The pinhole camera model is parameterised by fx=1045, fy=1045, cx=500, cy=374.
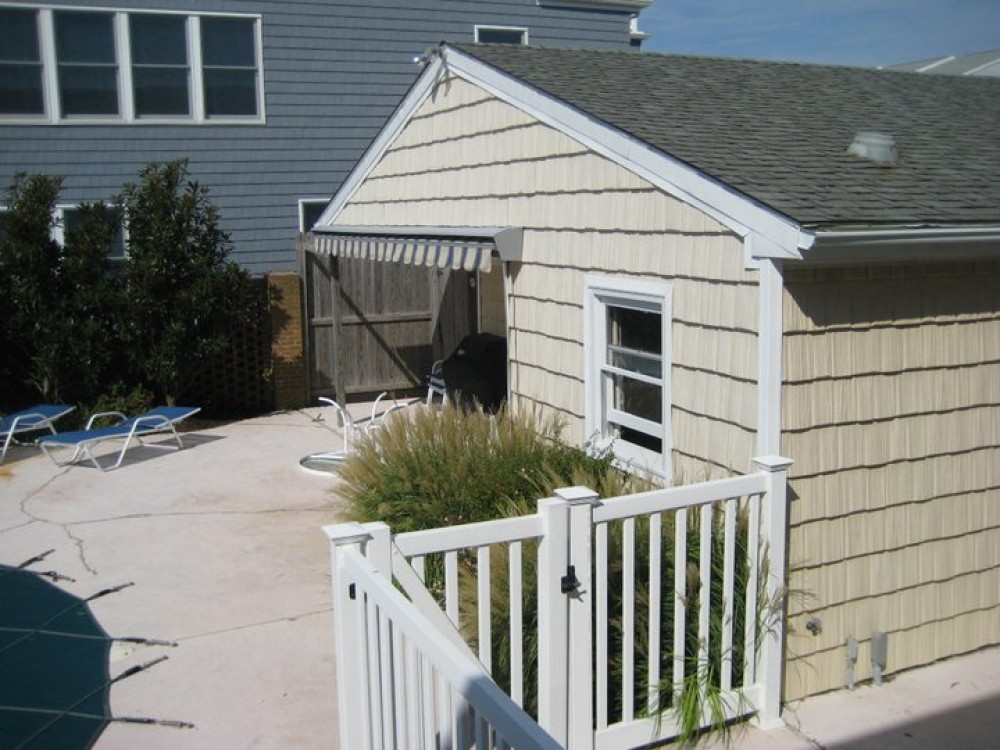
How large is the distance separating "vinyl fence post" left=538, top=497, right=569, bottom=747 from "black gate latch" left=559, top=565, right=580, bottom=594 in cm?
2

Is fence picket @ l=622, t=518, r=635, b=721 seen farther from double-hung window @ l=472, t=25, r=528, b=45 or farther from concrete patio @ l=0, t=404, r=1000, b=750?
double-hung window @ l=472, t=25, r=528, b=45

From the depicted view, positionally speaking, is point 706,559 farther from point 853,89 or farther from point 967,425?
point 853,89

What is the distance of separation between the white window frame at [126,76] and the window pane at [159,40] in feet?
0.30

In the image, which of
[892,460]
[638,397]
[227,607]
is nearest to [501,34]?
[638,397]

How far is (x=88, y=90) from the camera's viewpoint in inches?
562

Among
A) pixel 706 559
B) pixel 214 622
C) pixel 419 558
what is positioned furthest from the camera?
pixel 214 622

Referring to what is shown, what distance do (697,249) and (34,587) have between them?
15.5ft

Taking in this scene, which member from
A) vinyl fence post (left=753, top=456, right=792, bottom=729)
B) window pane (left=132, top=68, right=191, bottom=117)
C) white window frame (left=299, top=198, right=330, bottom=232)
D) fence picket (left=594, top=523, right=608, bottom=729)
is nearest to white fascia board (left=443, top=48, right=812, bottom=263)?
vinyl fence post (left=753, top=456, right=792, bottom=729)

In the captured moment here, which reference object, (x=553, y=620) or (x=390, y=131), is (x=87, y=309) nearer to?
(x=390, y=131)

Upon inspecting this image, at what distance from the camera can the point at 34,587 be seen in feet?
22.3

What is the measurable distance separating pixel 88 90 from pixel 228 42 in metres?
2.04

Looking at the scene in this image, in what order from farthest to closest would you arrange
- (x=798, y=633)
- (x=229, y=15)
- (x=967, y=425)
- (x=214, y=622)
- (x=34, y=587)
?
(x=229, y=15) → (x=34, y=587) → (x=214, y=622) → (x=967, y=425) → (x=798, y=633)

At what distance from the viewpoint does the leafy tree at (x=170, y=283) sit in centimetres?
1173

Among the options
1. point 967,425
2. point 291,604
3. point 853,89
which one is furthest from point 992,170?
point 291,604
